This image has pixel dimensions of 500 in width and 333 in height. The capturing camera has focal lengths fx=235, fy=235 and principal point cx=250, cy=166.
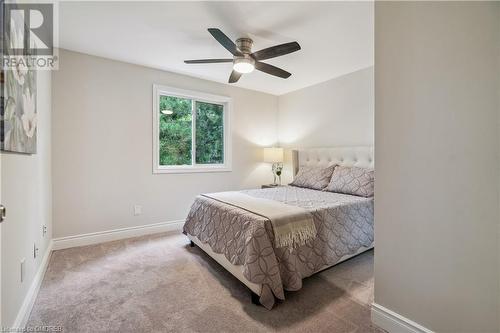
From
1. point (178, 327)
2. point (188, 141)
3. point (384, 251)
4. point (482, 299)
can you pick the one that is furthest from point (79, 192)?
point (482, 299)

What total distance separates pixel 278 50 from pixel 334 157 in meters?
2.08

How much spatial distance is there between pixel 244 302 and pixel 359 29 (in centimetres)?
271

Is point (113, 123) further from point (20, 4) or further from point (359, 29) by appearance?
point (359, 29)

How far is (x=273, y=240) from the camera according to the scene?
1810 mm

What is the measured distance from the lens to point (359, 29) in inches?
92.2

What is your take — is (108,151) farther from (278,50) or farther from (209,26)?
(278,50)

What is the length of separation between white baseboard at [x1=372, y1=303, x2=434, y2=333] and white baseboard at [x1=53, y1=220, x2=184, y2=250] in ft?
9.32

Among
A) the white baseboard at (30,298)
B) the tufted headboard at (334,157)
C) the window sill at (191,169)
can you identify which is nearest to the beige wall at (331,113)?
the tufted headboard at (334,157)

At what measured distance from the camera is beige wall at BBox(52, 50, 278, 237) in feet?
9.23

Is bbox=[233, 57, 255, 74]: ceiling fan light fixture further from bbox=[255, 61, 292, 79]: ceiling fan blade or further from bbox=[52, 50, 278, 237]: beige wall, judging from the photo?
bbox=[52, 50, 278, 237]: beige wall

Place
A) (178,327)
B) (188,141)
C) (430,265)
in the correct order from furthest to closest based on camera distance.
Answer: (188,141) → (178,327) → (430,265)

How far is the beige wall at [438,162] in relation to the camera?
1.11 m

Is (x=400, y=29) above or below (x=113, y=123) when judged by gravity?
above

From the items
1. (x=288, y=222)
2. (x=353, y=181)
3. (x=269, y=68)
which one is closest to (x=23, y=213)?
(x=288, y=222)
